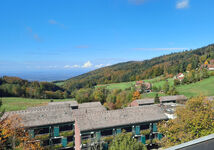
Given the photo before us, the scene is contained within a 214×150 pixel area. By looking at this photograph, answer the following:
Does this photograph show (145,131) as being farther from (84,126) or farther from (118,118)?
(84,126)

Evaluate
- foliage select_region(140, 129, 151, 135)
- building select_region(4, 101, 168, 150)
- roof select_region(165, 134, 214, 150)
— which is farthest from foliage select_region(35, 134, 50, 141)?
roof select_region(165, 134, 214, 150)

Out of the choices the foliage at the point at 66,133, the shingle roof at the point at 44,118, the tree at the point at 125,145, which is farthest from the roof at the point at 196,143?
the foliage at the point at 66,133

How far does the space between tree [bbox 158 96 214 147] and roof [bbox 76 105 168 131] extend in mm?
4526

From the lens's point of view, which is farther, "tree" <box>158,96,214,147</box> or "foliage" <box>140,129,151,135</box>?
"foliage" <box>140,129,151,135</box>

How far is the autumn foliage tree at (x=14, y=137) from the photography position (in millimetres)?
13327

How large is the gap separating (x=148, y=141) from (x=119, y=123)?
479cm

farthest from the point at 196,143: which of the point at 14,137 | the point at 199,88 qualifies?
the point at 199,88

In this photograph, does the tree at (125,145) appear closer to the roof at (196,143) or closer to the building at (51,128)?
the building at (51,128)

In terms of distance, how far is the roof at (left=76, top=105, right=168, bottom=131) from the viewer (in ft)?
59.1

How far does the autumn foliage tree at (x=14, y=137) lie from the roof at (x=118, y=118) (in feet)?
17.3

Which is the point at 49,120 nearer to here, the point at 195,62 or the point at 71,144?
the point at 71,144

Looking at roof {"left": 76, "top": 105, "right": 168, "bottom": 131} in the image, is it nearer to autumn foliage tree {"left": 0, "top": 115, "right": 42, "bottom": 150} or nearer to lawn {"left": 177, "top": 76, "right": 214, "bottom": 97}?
autumn foliage tree {"left": 0, "top": 115, "right": 42, "bottom": 150}

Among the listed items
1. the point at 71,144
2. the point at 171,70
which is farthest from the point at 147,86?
the point at 71,144

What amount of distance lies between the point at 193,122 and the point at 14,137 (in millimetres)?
15626
